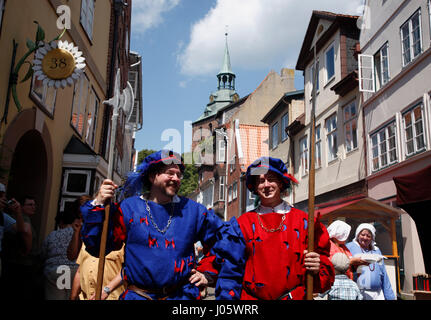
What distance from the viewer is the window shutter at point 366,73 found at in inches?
562

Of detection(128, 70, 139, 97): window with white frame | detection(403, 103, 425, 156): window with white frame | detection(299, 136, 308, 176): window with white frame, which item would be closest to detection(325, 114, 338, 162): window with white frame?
detection(299, 136, 308, 176): window with white frame

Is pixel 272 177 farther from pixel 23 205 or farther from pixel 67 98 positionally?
pixel 67 98

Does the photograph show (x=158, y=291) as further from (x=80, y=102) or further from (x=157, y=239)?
(x=80, y=102)

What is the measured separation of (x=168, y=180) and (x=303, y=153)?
1774 centimetres

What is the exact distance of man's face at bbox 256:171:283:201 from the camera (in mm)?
3189

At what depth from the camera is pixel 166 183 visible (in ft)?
9.68

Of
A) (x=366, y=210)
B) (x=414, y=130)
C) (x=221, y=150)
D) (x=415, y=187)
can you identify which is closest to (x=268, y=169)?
(x=415, y=187)

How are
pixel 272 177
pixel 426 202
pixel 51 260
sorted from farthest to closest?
pixel 426 202 < pixel 51 260 < pixel 272 177

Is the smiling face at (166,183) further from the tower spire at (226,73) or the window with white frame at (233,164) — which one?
the tower spire at (226,73)

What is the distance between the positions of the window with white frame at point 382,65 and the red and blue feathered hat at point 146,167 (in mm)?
12365

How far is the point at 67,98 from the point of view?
9.24 m

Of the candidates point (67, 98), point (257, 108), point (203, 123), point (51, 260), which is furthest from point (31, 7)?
point (203, 123)

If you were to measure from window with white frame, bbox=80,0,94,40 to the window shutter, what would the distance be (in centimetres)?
936

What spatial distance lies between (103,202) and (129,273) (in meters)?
0.51
